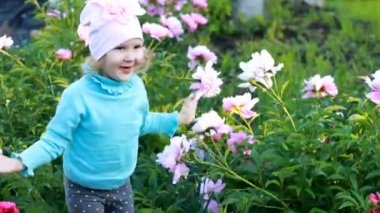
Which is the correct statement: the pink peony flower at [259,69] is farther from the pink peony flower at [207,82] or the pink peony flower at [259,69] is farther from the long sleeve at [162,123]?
the long sleeve at [162,123]

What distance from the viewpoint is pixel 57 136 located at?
3.33 meters

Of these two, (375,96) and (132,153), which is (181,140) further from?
(375,96)

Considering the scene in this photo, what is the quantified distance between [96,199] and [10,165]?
1.21 ft

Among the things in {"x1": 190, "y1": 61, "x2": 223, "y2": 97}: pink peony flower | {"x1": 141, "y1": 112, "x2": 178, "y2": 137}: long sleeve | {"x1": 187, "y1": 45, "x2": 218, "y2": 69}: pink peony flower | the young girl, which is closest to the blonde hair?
the young girl

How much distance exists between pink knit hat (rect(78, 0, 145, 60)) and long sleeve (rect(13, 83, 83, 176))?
0.53ft

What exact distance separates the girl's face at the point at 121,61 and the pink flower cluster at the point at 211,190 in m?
0.67

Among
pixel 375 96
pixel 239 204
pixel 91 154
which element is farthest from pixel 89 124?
pixel 375 96

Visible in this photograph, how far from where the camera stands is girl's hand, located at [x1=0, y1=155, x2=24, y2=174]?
3225mm

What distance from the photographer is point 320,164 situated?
3752mm

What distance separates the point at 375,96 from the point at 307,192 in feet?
1.29

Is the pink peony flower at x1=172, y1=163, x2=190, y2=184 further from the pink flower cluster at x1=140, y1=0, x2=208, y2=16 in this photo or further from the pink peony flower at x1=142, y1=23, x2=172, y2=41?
the pink flower cluster at x1=140, y1=0, x2=208, y2=16

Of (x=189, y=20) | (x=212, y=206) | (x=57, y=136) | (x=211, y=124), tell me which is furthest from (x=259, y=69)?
(x=189, y=20)

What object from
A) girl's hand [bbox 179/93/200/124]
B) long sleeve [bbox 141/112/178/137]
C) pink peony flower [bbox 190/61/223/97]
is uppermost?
girl's hand [bbox 179/93/200/124]

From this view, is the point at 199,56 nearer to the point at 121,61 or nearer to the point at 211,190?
the point at 211,190
